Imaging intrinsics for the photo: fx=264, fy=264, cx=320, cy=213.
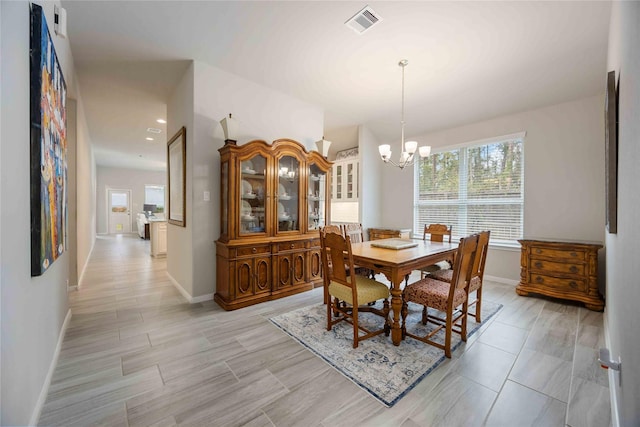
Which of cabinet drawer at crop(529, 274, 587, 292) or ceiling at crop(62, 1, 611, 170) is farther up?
ceiling at crop(62, 1, 611, 170)

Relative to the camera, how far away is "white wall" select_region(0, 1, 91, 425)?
1078 millimetres

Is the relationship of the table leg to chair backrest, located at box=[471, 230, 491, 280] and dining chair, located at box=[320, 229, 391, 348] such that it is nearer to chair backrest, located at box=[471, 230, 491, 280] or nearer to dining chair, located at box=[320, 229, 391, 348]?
dining chair, located at box=[320, 229, 391, 348]

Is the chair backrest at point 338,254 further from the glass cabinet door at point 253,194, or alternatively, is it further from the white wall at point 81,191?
the white wall at point 81,191

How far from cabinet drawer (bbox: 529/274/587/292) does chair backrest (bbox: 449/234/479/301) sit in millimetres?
1940

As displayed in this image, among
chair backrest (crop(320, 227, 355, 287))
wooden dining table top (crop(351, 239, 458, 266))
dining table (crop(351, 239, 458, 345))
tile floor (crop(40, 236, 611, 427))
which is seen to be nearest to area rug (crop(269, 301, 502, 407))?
tile floor (crop(40, 236, 611, 427))

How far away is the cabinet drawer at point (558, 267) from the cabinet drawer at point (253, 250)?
350cm

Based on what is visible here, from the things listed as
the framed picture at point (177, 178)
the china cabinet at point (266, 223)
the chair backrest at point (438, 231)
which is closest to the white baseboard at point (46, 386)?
the china cabinet at point (266, 223)

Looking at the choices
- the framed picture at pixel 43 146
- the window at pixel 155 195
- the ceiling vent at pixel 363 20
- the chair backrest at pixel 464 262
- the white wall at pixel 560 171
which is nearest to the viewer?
the framed picture at pixel 43 146

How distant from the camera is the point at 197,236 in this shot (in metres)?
3.25

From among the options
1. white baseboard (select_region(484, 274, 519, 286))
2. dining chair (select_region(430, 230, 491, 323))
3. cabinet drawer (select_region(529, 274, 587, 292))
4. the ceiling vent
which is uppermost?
the ceiling vent

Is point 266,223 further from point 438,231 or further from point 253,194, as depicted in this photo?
point 438,231

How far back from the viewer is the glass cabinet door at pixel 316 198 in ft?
13.0

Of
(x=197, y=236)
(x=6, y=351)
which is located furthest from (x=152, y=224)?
(x=6, y=351)

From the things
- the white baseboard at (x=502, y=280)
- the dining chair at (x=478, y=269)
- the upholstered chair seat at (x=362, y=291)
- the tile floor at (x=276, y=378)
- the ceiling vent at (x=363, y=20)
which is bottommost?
the tile floor at (x=276, y=378)
